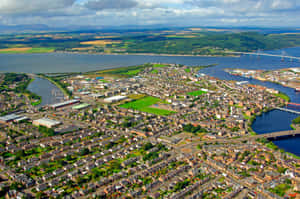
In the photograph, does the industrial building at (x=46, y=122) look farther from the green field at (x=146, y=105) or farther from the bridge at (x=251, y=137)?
the bridge at (x=251, y=137)

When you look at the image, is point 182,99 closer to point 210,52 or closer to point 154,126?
point 154,126

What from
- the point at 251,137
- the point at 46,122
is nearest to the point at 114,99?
the point at 46,122

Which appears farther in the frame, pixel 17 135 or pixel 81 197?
pixel 17 135

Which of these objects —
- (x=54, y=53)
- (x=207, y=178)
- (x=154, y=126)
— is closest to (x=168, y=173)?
(x=207, y=178)

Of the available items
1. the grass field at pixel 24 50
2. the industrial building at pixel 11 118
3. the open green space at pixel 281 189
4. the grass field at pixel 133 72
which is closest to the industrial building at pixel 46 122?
the industrial building at pixel 11 118

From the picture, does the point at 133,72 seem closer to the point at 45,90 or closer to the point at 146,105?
the point at 45,90

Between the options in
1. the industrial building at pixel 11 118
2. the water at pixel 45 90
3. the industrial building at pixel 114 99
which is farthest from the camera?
the water at pixel 45 90
